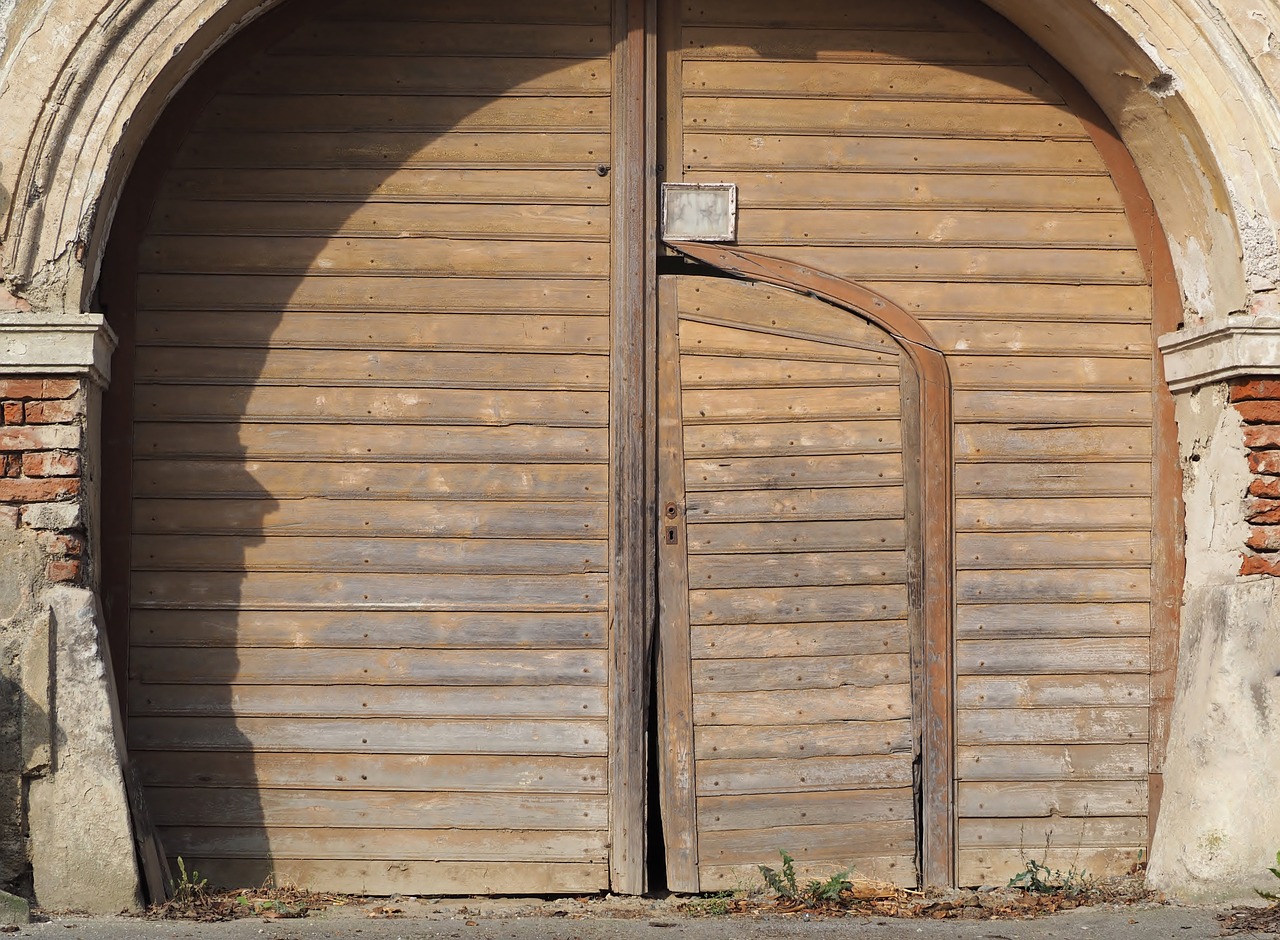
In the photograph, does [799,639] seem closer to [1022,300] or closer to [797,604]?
[797,604]

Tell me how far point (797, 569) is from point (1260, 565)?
1512mm

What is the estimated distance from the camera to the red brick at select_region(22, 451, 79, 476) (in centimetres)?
381

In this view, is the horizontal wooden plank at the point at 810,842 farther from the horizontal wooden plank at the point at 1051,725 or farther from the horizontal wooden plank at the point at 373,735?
the horizontal wooden plank at the point at 373,735

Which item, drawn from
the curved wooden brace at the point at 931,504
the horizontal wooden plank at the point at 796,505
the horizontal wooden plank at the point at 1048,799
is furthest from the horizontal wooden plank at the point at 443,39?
the horizontal wooden plank at the point at 1048,799

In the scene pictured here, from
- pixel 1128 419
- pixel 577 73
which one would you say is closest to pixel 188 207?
pixel 577 73

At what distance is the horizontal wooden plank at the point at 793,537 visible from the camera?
4.31 meters

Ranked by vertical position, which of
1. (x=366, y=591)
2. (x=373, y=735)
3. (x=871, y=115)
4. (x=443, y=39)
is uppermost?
(x=443, y=39)

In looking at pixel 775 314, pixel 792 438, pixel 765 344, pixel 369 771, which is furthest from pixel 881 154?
pixel 369 771

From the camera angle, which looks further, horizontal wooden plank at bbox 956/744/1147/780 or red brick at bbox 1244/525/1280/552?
horizontal wooden plank at bbox 956/744/1147/780

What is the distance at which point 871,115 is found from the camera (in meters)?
4.46

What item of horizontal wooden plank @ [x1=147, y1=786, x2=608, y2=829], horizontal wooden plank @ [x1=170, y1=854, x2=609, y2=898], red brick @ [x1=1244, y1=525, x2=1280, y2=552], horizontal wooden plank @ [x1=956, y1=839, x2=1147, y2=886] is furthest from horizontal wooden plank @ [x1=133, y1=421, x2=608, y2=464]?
red brick @ [x1=1244, y1=525, x2=1280, y2=552]

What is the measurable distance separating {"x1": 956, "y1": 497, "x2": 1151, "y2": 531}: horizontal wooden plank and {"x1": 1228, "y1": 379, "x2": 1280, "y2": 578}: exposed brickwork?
38 cm

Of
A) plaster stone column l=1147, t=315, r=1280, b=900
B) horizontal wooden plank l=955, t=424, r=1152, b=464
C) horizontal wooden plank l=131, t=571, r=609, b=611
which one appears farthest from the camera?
horizontal wooden plank l=955, t=424, r=1152, b=464

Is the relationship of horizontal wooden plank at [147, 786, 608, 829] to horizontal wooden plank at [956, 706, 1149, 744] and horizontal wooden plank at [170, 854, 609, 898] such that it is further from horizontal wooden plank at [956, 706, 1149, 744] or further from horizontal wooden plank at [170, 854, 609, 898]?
horizontal wooden plank at [956, 706, 1149, 744]
